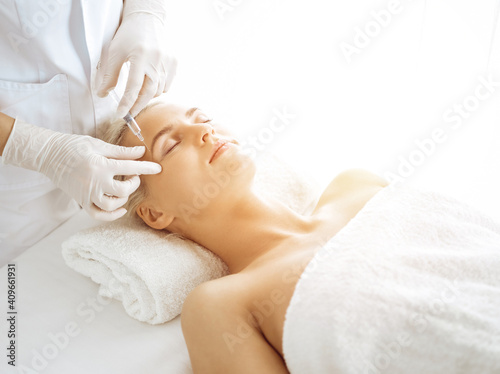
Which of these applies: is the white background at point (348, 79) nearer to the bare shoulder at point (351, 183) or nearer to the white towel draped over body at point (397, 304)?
the bare shoulder at point (351, 183)

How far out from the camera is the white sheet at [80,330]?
1227 mm

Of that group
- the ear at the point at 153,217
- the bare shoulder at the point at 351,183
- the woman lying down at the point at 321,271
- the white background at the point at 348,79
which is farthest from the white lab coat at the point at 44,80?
the bare shoulder at the point at 351,183

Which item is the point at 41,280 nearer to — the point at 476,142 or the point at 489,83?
the point at 476,142

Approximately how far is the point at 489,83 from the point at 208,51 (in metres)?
1.18

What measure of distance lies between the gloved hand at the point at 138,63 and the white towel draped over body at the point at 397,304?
0.74m

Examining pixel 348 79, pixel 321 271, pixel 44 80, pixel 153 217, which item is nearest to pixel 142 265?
pixel 153 217

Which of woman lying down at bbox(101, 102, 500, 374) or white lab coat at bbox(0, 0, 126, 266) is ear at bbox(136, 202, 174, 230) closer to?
woman lying down at bbox(101, 102, 500, 374)

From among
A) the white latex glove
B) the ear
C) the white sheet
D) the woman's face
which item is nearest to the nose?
the woman's face

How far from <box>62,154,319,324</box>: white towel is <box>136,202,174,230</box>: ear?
0.10 feet

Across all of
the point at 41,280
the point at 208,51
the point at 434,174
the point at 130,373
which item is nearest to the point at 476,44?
the point at 434,174

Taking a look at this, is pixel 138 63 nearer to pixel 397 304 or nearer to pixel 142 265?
pixel 142 265

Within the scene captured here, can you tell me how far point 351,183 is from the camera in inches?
61.7

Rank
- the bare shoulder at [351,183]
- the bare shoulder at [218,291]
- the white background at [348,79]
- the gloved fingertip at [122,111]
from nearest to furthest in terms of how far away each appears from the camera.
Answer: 1. the bare shoulder at [218,291]
2. the gloved fingertip at [122,111]
3. the bare shoulder at [351,183]
4. the white background at [348,79]

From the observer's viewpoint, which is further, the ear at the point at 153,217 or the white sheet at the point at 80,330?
the ear at the point at 153,217
